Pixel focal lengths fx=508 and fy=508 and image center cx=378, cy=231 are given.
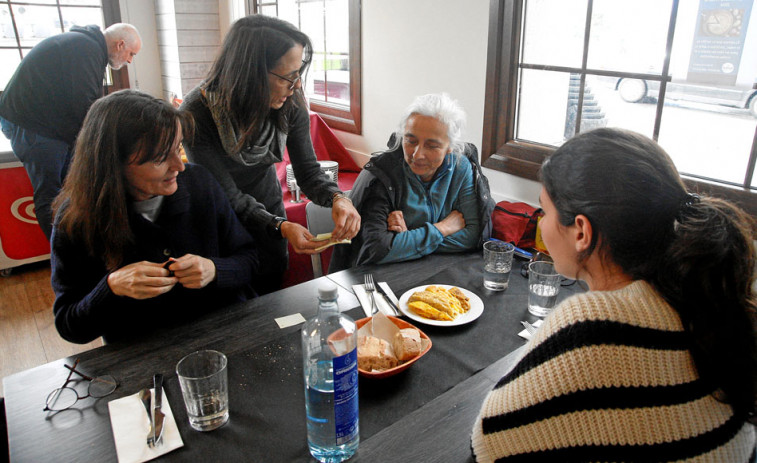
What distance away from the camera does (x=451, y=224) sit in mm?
1903

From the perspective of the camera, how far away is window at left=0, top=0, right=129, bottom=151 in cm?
379

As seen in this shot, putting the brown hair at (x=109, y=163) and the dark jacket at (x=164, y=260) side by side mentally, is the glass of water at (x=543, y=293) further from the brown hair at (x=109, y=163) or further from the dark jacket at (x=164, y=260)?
the brown hair at (x=109, y=163)

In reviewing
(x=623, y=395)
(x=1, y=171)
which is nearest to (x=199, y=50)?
(x=1, y=171)

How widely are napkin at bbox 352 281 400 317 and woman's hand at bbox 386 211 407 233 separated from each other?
1.23 ft

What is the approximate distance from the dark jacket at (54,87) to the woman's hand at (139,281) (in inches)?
88.9

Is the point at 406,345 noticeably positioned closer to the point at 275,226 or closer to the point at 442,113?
the point at 275,226

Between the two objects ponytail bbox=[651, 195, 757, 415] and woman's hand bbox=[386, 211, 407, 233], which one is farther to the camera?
A: woman's hand bbox=[386, 211, 407, 233]

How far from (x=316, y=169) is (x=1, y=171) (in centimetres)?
256

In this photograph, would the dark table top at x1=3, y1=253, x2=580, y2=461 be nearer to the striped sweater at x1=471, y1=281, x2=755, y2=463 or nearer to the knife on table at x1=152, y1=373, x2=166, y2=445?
the knife on table at x1=152, y1=373, x2=166, y2=445

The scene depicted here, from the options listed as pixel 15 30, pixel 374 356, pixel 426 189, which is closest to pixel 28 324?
pixel 15 30

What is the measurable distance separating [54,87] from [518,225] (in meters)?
2.68

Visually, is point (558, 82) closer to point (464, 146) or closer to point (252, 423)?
point (464, 146)

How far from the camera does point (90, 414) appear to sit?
956mm

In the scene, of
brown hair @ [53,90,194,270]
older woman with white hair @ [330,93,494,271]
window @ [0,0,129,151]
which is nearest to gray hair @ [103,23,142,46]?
window @ [0,0,129,151]
